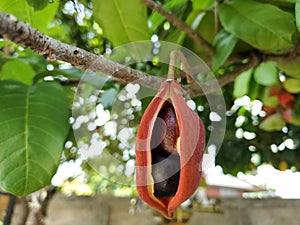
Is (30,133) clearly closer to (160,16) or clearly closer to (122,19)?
(122,19)

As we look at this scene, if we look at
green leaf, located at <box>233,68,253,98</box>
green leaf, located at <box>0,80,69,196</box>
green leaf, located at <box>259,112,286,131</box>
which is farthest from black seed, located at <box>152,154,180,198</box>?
green leaf, located at <box>259,112,286,131</box>

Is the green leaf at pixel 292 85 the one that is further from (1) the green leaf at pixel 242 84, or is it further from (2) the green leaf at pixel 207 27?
(2) the green leaf at pixel 207 27

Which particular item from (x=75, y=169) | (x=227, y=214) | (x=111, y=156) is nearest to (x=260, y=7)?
(x=111, y=156)

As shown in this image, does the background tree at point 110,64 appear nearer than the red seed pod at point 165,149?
No

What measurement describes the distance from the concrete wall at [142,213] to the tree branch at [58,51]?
2.52 ft

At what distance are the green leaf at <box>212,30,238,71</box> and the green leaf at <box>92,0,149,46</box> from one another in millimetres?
101

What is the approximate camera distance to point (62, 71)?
559 mm

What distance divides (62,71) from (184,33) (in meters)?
0.20

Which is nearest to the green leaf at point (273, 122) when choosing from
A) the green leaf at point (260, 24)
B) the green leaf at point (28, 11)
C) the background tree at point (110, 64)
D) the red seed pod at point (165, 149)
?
the background tree at point (110, 64)

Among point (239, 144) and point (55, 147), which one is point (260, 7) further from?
point (239, 144)

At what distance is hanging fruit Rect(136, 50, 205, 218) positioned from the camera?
0.29 m

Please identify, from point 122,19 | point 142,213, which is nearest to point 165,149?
point 122,19

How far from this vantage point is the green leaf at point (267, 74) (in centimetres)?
73

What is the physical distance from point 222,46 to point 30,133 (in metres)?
0.29
